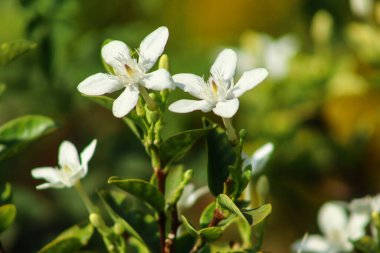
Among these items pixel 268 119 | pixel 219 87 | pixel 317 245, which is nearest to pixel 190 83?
pixel 219 87

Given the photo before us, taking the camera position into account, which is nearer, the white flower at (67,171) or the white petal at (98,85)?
the white petal at (98,85)

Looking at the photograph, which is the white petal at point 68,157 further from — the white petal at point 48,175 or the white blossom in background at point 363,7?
the white blossom in background at point 363,7

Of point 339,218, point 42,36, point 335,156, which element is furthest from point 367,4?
point 42,36

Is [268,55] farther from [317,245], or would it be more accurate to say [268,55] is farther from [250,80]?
[250,80]

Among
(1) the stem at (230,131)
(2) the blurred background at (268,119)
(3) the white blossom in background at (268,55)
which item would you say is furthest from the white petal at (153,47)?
(3) the white blossom in background at (268,55)

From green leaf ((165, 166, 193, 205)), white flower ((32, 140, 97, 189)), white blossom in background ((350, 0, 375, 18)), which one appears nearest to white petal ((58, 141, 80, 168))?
white flower ((32, 140, 97, 189))

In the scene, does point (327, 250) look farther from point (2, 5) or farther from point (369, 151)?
point (2, 5)
